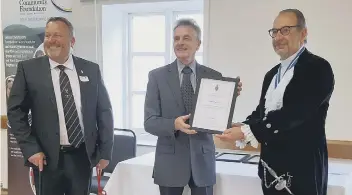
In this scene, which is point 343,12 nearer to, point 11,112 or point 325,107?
point 325,107

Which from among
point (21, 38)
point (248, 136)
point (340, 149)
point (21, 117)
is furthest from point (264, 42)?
point (21, 38)

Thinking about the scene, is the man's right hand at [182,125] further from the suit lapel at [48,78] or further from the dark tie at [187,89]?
the suit lapel at [48,78]

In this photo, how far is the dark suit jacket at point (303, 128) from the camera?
1667mm

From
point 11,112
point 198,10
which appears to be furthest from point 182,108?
point 198,10

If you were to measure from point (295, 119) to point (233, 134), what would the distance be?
31cm

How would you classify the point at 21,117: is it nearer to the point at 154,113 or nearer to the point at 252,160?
the point at 154,113

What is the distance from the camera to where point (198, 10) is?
382cm

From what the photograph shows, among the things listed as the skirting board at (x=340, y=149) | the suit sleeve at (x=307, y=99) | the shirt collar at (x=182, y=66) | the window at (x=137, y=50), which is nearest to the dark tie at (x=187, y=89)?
the shirt collar at (x=182, y=66)

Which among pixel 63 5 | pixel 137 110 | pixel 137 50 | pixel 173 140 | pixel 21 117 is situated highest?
pixel 63 5

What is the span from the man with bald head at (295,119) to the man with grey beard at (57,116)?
0.84 m

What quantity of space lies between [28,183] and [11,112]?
1.99 metres

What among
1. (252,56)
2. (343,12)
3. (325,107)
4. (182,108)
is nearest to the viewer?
(325,107)

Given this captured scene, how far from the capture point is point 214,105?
195 cm

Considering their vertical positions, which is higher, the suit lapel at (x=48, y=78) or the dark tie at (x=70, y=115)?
the suit lapel at (x=48, y=78)
